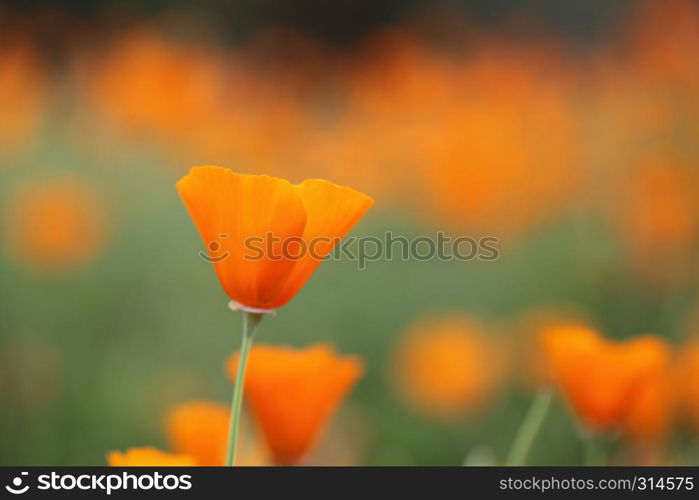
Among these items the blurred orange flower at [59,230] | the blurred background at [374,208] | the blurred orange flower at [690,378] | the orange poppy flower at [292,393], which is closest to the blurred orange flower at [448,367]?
the blurred background at [374,208]

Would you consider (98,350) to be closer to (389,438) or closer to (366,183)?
(389,438)

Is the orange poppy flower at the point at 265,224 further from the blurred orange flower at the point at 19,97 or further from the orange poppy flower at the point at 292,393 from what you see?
the blurred orange flower at the point at 19,97

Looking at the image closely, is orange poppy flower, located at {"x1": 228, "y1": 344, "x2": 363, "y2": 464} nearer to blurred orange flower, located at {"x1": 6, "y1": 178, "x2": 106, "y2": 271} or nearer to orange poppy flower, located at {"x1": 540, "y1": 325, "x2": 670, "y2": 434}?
orange poppy flower, located at {"x1": 540, "y1": 325, "x2": 670, "y2": 434}

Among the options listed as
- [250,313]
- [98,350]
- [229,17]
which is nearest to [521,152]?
[98,350]

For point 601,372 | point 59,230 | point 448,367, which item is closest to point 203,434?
point 601,372

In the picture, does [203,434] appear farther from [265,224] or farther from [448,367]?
[448,367]

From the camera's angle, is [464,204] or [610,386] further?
[464,204]

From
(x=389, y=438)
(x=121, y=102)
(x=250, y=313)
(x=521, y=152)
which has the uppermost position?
(x=121, y=102)
